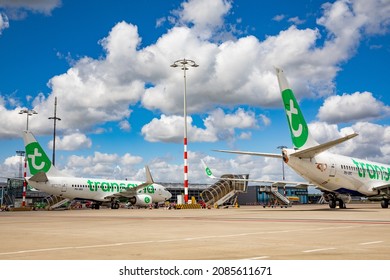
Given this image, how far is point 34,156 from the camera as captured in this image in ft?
203

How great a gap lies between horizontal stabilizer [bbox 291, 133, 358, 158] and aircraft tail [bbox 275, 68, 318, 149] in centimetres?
180

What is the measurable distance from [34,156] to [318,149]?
42842mm

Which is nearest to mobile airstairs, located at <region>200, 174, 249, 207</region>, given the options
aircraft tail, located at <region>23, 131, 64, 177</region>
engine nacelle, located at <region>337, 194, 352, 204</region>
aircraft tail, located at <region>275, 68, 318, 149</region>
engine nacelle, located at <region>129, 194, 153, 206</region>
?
engine nacelle, located at <region>129, 194, 153, 206</region>

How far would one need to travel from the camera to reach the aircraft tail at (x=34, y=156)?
61.8 meters

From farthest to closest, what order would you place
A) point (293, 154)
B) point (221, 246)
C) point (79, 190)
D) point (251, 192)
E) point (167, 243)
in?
1. point (251, 192)
2. point (79, 190)
3. point (293, 154)
4. point (167, 243)
5. point (221, 246)

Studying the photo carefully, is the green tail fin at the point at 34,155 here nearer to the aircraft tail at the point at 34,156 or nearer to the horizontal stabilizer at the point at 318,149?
the aircraft tail at the point at 34,156

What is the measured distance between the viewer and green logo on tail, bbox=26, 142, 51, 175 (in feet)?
203

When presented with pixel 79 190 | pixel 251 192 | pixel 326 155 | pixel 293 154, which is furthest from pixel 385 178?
pixel 251 192

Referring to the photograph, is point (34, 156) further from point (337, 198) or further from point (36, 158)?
point (337, 198)

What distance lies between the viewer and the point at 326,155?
40375 millimetres

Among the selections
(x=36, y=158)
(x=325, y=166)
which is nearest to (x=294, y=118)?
(x=325, y=166)

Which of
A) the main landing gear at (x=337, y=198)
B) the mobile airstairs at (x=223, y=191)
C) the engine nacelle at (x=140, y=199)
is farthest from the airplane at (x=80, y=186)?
the main landing gear at (x=337, y=198)
